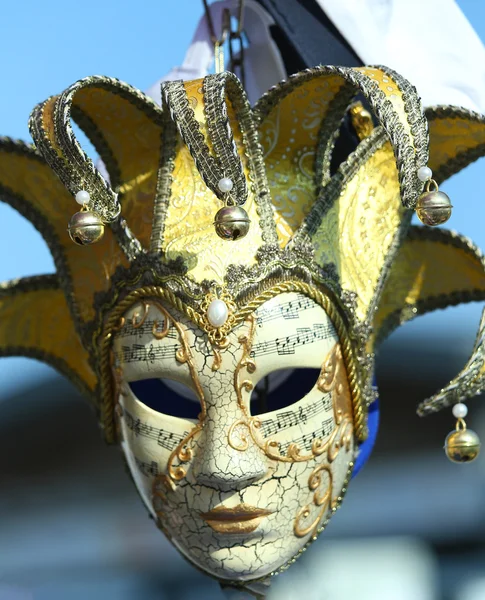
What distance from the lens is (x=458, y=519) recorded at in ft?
16.1

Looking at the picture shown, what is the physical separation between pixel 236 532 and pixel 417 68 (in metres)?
1.07

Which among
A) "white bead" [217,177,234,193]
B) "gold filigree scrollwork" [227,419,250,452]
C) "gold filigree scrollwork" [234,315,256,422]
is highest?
"white bead" [217,177,234,193]

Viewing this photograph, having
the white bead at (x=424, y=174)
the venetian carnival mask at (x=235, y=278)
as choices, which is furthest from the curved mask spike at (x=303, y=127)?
the white bead at (x=424, y=174)

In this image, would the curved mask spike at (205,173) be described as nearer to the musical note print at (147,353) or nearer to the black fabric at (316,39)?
the musical note print at (147,353)

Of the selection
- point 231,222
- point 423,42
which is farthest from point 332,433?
point 423,42

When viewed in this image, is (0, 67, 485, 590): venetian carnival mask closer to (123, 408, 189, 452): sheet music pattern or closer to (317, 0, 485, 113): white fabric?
(123, 408, 189, 452): sheet music pattern

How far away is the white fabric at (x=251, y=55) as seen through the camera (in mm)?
2771

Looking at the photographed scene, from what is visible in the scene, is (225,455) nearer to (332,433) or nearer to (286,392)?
(332,433)

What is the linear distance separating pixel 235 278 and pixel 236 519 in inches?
17.3

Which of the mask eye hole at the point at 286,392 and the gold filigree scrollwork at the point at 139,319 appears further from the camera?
the mask eye hole at the point at 286,392

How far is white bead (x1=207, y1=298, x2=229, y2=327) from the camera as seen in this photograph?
2.12 metres

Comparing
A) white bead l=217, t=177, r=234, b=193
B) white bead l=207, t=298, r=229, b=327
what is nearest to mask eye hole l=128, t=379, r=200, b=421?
white bead l=207, t=298, r=229, b=327

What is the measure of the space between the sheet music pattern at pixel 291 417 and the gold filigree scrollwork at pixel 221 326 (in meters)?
0.17

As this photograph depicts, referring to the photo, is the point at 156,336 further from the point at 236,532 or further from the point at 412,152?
the point at 412,152
